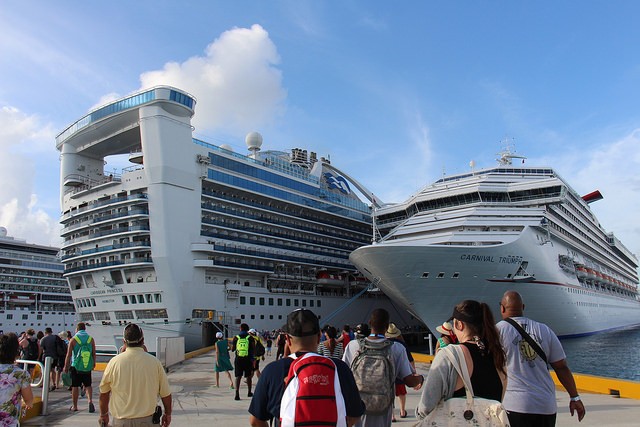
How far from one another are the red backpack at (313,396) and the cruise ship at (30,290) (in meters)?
67.1

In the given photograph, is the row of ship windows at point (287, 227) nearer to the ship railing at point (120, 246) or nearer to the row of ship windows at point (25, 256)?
the ship railing at point (120, 246)

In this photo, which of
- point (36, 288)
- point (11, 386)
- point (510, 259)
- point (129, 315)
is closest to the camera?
point (11, 386)

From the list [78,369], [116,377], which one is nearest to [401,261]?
[78,369]

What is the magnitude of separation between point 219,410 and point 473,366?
21.7 ft

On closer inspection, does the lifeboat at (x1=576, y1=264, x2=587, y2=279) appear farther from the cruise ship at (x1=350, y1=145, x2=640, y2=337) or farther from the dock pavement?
the dock pavement

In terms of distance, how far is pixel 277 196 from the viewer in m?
42.4

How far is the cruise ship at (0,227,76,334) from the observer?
60219mm

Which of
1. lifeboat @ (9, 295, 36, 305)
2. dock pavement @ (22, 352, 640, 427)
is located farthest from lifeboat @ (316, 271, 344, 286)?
lifeboat @ (9, 295, 36, 305)

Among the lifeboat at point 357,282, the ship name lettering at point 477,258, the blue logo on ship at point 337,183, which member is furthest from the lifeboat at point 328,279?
the ship name lettering at point 477,258

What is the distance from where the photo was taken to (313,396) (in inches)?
110

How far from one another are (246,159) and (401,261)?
1907cm

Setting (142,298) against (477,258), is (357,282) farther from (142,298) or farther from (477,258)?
(477,258)

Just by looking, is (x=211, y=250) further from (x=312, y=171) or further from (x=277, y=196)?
(x=312, y=171)

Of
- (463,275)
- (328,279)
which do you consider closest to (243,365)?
(463,275)
